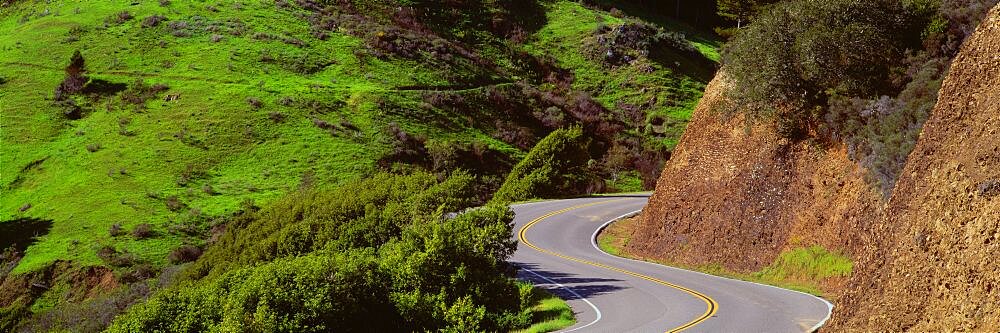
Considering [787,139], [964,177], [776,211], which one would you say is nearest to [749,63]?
[787,139]

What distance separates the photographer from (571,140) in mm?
49188

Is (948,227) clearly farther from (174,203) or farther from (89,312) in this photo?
(174,203)

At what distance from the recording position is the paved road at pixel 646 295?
1712 cm

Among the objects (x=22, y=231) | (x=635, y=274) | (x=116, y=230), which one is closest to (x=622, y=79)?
(x=116, y=230)

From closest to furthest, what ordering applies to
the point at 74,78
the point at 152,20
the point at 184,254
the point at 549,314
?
the point at 549,314 < the point at 184,254 < the point at 74,78 < the point at 152,20

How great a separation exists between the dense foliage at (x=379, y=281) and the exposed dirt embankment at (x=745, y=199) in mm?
8045

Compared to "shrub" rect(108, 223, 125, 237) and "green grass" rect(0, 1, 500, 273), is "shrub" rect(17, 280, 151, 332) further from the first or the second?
"shrub" rect(108, 223, 125, 237)

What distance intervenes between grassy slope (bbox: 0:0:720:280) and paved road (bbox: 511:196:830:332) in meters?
16.9

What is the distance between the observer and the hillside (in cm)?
3594

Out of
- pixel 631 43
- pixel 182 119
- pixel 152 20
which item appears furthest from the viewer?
pixel 631 43

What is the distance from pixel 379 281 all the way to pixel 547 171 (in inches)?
1127

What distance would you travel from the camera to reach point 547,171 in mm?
48312

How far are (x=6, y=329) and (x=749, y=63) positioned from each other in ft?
92.8

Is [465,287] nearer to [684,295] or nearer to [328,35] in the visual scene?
[684,295]
